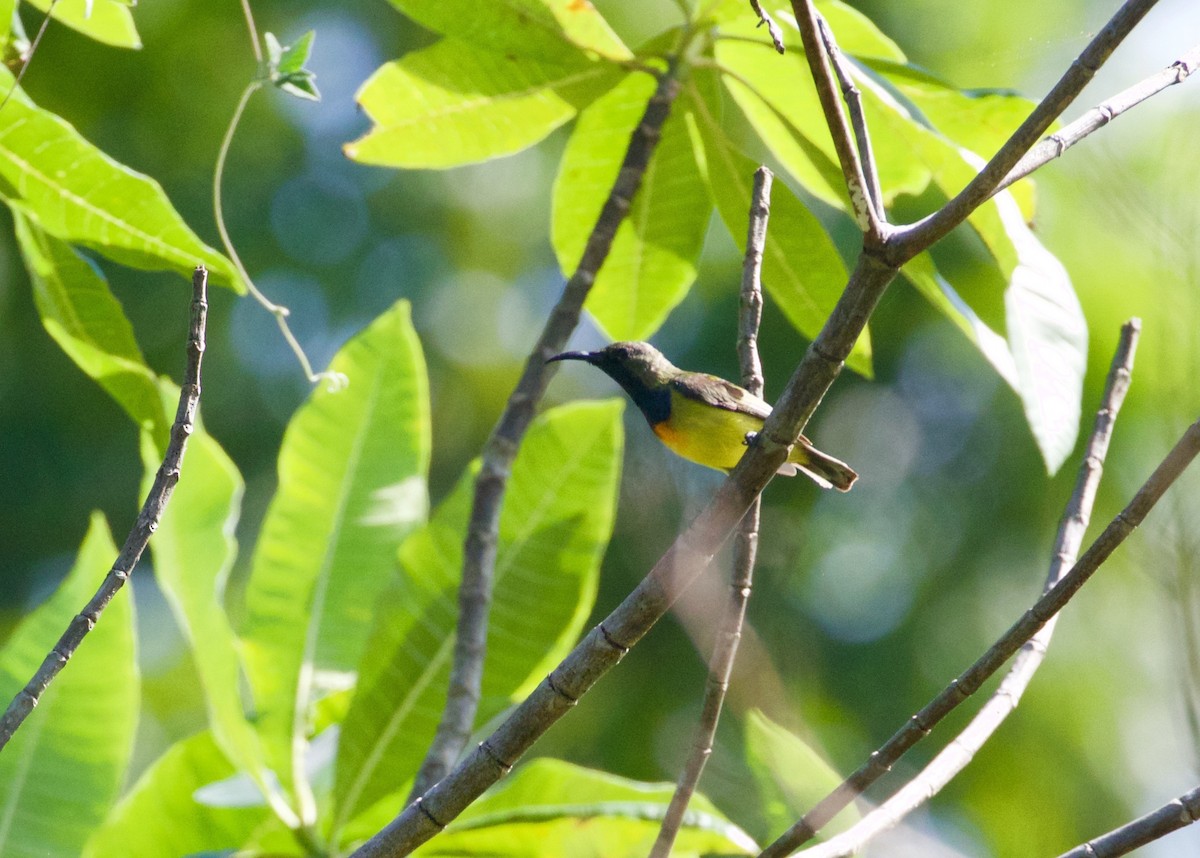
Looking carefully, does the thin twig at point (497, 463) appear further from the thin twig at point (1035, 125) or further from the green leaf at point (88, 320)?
the thin twig at point (1035, 125)

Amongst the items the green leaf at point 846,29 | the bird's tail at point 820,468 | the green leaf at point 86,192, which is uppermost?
the green leaf at point 846,29

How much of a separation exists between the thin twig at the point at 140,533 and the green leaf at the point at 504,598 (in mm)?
1161

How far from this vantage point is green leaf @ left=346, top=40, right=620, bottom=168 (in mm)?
2711

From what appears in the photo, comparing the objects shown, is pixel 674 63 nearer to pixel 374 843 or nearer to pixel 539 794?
pixel 539 794

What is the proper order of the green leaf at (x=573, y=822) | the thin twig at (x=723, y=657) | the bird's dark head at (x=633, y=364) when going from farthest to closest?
the bird's dark head at (x=633, y=364), the green leaf at (x=573, y=822), the thin twig at (x=723, y=657)

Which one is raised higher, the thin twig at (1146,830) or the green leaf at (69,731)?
the thin twig at (1146,830)

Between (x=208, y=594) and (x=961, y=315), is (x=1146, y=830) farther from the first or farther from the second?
(x=208, y=594)

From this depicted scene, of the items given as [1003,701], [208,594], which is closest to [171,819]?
[208,594]

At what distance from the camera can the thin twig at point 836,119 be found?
137cm

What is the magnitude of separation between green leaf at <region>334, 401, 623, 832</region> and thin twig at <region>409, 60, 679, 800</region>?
11cm

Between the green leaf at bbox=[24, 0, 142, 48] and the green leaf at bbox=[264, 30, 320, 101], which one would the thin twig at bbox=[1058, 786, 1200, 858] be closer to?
the green leaf at bbox=[264, 30, 320, 101]

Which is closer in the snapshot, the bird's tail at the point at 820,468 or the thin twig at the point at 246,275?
the thin twig at the point at 246,275

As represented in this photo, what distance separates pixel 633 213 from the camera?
10.1 ft

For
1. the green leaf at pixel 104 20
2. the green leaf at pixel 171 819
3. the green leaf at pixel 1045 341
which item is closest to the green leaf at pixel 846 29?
the green leaf at pixel 1045 341
